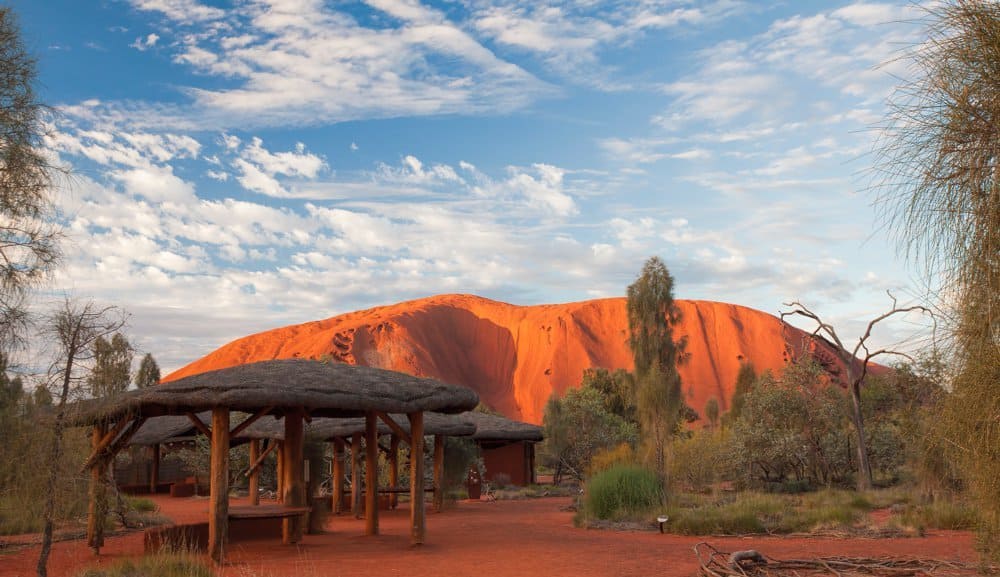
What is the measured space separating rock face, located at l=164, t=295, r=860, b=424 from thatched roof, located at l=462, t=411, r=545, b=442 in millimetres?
37062

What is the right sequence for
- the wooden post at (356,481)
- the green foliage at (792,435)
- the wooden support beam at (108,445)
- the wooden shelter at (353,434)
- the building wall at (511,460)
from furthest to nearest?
the building wall at (511,460), the green foliage at (792,435), the wooden post at (356,481), the wooden shelter at (353,434), the wooden support beam at (108,445)

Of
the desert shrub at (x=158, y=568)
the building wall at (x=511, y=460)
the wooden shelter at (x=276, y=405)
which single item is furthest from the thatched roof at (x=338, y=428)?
the building wall at (x=511, y=460)

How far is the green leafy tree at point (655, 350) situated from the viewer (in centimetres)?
2719

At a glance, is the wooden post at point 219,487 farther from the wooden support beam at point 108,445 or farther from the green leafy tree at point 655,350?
the green leafy tree at point 655,350

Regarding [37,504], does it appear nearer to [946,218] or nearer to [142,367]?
[946,218]

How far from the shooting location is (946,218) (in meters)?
6.71

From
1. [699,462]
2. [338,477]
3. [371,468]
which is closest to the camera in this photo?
[371,468]

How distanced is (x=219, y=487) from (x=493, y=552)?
4467mm

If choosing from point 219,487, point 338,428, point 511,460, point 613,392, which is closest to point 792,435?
point 511,460

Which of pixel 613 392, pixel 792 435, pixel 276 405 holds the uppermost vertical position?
pixel 613 392

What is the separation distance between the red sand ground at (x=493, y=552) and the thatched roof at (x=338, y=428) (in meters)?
3.41

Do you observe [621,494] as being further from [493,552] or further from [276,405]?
[276,405]

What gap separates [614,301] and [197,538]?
80711 mm

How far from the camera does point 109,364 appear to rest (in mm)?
10406
